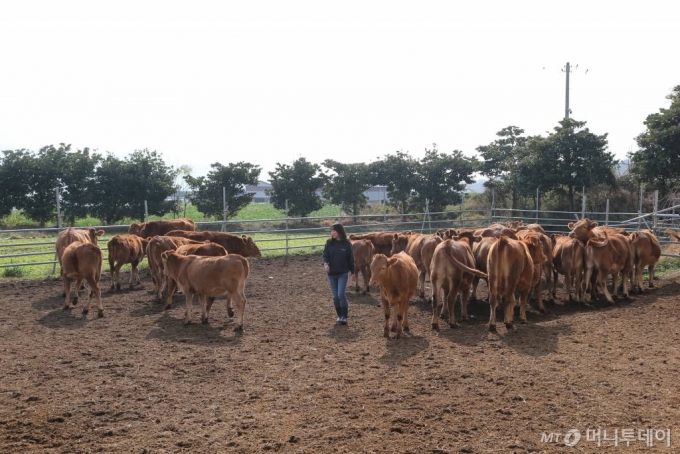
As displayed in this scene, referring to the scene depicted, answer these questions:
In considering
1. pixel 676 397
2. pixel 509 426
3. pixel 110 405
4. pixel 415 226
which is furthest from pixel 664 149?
pixel 110 405

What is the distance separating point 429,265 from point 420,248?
70cm

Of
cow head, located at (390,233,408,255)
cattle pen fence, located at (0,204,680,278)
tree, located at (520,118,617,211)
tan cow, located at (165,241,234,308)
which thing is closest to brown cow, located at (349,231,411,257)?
cow head, located at (390,233,408,255)

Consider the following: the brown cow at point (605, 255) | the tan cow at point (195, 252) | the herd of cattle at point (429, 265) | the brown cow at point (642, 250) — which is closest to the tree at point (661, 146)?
the herd of cattle at point (429, 265)

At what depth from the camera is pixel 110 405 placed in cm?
628

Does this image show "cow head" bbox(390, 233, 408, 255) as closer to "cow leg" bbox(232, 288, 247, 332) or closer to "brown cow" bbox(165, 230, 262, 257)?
"brown cow" bbox(165, 230, 262, 257)

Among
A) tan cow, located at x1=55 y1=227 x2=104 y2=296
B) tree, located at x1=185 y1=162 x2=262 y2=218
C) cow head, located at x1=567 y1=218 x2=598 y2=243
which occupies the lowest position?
tan cow, located at x1=55 y1=227 x2=104 y2=296

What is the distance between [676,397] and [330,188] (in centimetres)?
2746

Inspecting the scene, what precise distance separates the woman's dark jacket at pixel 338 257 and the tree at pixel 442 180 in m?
22.0

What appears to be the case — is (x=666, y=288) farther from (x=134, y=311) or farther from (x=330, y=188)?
(x=330, y=188)

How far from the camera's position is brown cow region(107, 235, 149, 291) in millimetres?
13625

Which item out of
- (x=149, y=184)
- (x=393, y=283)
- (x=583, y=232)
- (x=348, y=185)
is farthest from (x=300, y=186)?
(x=393, y=283)

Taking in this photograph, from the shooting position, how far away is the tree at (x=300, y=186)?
109 feet

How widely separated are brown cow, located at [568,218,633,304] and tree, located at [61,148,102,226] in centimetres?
2355

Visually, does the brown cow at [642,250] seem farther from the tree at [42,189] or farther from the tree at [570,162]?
the tree at [42,189]
